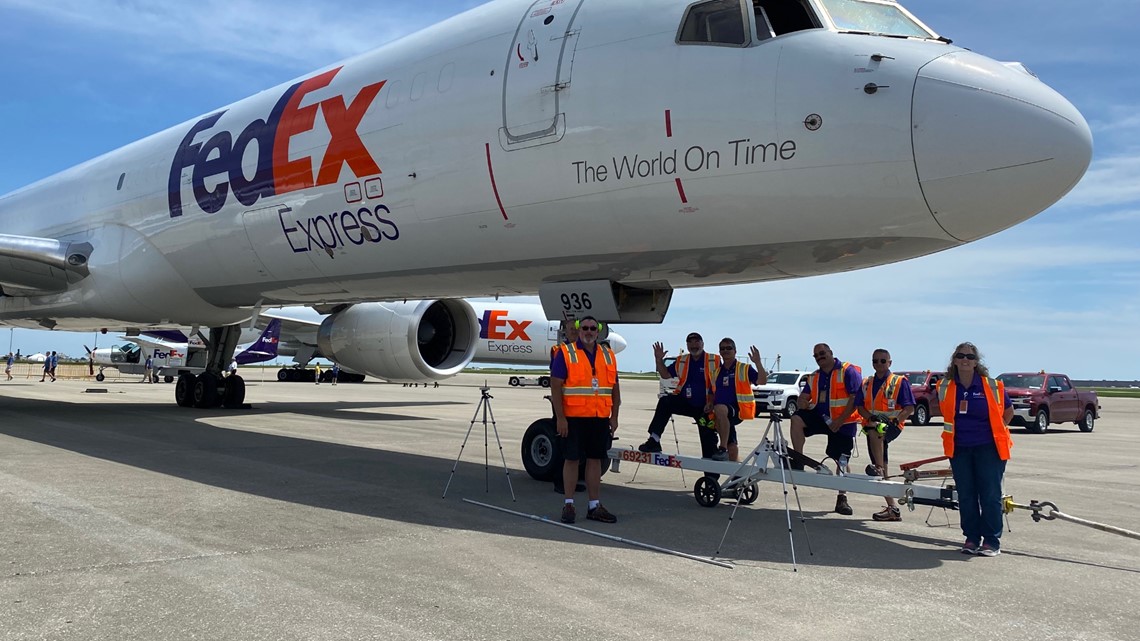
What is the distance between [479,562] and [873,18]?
444cm

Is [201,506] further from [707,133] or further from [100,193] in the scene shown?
[100,193]

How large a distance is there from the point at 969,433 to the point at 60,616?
520 centimetres

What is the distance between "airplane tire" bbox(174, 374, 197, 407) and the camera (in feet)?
54.5

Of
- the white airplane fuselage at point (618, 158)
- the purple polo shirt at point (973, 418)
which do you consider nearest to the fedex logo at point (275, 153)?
the white airplane fuselage at point (618, 158)

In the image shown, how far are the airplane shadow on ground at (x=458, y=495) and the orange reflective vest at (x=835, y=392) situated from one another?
Answer: 896 millimetres

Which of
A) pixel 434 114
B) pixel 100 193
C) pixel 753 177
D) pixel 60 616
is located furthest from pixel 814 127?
pixel 100 193

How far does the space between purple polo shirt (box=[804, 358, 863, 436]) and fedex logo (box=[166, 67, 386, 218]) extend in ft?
14.4

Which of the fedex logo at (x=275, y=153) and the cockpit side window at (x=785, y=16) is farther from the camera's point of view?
the fedex logo at (x=275, y=153)

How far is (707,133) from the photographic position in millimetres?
5957

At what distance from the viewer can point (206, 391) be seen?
1633 centimetres

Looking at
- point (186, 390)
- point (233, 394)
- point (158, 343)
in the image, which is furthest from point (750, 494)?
point (158, 343)

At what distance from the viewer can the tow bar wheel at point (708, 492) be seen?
6.82 meters

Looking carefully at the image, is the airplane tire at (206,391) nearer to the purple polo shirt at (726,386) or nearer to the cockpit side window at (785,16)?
the purple polo shirt at (726,386)

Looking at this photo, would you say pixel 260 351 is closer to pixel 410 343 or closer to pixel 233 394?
pixel 233 394
